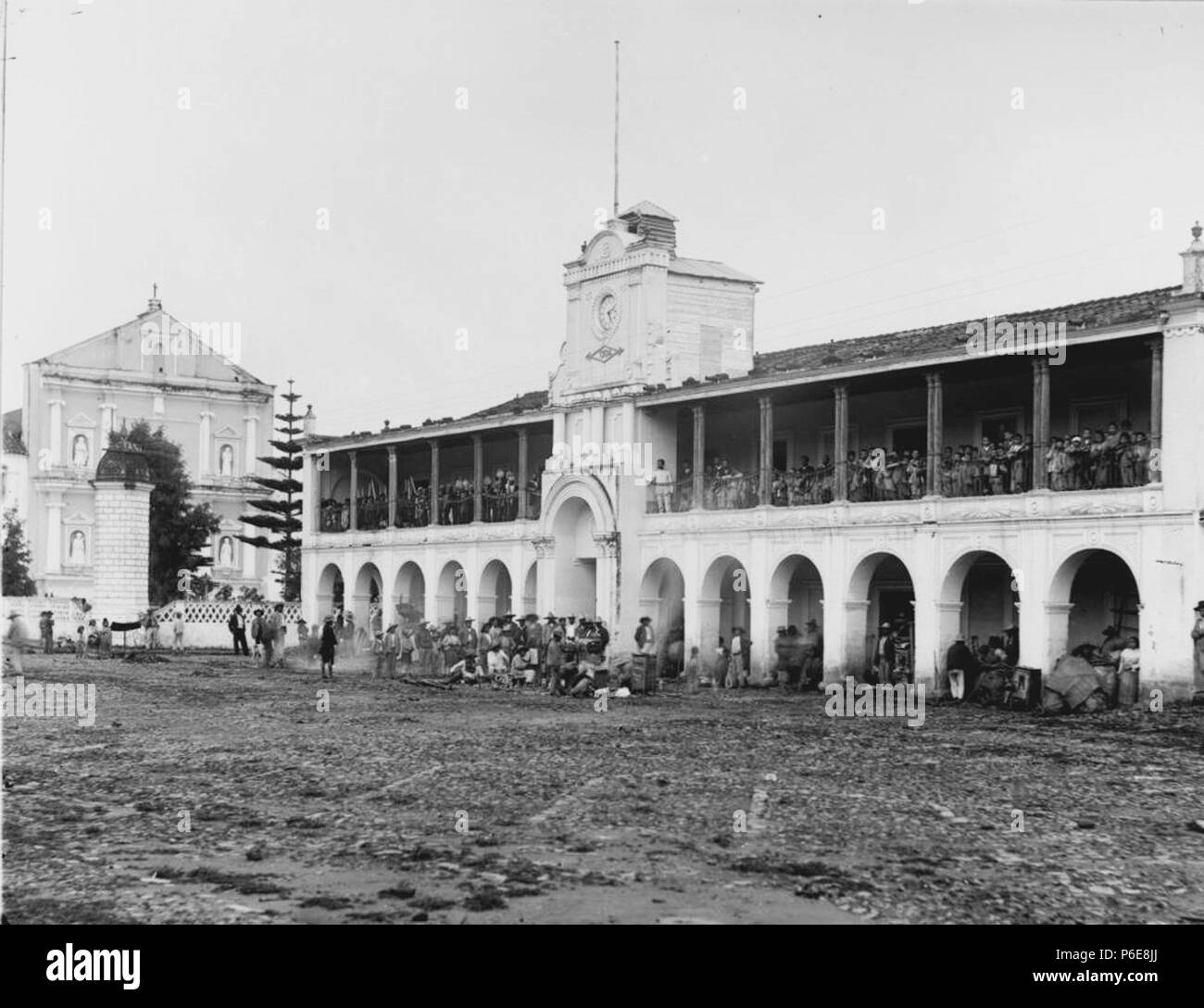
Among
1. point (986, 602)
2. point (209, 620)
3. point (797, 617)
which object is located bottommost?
point (209, 620)

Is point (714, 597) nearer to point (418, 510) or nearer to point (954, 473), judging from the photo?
point (954, 473)

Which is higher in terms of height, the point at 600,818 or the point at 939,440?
the point at 939,440

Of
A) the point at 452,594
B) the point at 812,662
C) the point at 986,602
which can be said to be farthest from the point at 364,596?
the point at 986,602

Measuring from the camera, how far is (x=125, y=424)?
72.2 m

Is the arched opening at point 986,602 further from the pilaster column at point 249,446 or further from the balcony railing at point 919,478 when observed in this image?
the pilaster column at point 249,446

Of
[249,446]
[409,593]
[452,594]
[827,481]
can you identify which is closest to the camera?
[827,481]

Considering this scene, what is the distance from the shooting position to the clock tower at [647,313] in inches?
1518

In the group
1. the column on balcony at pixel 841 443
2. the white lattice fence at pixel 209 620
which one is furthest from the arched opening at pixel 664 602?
the white lattice fence at pixel 209 620

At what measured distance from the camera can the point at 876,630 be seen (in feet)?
116

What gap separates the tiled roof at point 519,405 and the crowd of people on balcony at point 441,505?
1687 millimetres

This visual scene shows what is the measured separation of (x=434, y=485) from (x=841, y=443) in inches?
627
